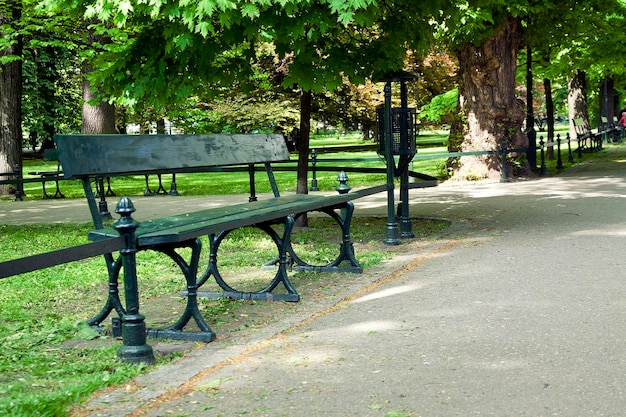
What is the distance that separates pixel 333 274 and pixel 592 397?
3967 mm

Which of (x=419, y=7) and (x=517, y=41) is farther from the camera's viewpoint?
(x=517, y=41)

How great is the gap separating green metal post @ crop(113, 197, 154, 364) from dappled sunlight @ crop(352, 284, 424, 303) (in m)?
2.10

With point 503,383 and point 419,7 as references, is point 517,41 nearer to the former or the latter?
point 419,7

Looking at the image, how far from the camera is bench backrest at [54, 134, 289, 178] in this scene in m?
5.59

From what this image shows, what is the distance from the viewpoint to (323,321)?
19.5 ft

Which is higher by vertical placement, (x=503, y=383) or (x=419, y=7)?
(x=419, y=7)

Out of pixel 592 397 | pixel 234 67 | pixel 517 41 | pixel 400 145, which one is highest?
pixel 517 41

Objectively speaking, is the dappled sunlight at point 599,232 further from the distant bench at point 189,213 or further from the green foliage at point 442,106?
the green foliage at point 442,106

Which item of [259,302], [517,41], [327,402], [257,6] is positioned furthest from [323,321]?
[517,41]

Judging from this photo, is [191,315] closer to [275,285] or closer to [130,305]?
[130,305]

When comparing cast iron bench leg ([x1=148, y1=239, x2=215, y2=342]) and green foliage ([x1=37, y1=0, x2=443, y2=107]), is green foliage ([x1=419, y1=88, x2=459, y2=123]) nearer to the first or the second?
green foliage ([x1=37, y1=0, x2=443, y2=107])

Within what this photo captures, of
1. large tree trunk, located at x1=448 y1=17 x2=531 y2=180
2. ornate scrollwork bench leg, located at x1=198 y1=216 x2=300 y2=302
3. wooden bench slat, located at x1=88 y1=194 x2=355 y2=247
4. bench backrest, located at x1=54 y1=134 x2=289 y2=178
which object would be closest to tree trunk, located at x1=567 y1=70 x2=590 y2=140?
large tree trunk, located at x1=448 y1=17 x2=531 y2=180

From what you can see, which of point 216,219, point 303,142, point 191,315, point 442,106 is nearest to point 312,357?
point 191,315

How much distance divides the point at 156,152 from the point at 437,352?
115 inches
